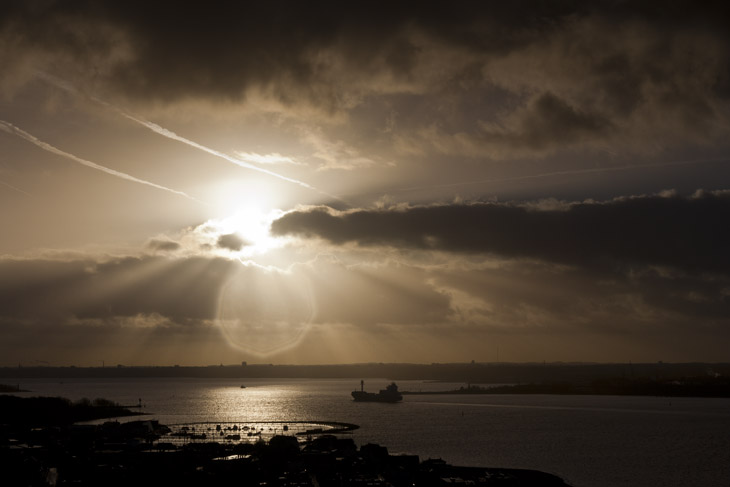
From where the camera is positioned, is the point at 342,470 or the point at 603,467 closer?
the point at 342,470

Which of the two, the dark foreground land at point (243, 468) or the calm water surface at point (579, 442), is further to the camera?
the calm water surface at point (579, 442)

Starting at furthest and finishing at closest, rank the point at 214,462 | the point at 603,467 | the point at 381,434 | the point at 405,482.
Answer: the point at 381,434 < the point at 603,467 < the point at 214,462 < the point at 405,482

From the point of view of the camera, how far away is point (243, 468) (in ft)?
245

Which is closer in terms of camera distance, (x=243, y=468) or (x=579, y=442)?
(x=243, y=468)

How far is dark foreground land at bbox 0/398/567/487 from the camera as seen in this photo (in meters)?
70.1

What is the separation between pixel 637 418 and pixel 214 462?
14192cm

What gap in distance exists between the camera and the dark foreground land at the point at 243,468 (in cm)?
7012

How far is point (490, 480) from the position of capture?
73250mm

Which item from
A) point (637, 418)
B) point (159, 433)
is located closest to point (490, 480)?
point (159, 433)

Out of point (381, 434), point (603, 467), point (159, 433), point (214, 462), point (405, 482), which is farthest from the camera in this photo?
point (381, 434)

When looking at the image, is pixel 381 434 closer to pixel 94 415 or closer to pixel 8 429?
pixel 8 429

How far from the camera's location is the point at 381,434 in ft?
454

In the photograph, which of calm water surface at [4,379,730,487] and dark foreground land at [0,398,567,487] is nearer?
dark foreground land at [0,398,567,487]

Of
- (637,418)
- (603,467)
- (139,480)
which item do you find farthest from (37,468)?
(637,418)
